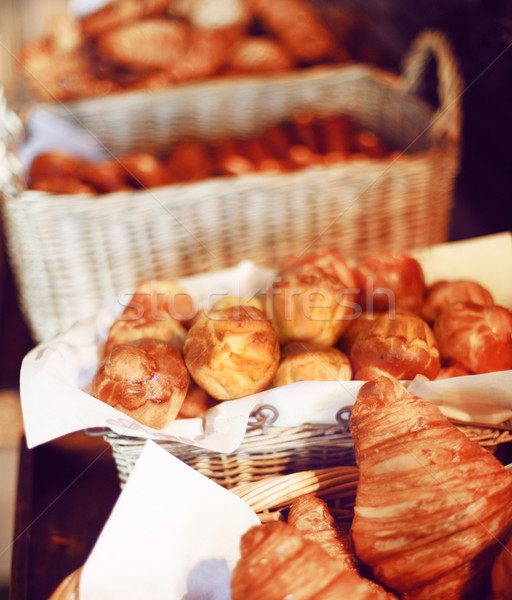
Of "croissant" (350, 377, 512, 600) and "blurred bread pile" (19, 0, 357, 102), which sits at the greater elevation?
"blurred bread pile" (19, 0, 357, 102)

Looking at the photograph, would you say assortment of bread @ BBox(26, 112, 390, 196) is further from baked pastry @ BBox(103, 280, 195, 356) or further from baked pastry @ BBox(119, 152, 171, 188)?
baked pastry @ BBox(103, 280, 195, 356)

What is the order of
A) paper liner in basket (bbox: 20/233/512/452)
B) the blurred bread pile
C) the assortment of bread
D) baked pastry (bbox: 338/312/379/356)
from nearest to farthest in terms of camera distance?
paper liner in basket (bbox: 20/233/512/452) → baked pastry (bbox: 338/312/379/356) → the assortment of bread → the blurred bread pile

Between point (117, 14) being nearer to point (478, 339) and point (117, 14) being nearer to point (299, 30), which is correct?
point (299, 30)

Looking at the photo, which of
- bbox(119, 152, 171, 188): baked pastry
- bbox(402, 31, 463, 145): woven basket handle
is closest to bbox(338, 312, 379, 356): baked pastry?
bbox(402, 31, 463, 145): woven basket handle

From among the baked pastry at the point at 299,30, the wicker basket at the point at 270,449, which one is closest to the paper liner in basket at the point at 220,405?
the wicker basket at the point at 270,449

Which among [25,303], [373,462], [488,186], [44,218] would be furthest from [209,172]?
[373,462]

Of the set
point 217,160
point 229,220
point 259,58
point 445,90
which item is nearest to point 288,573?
point 229,220
